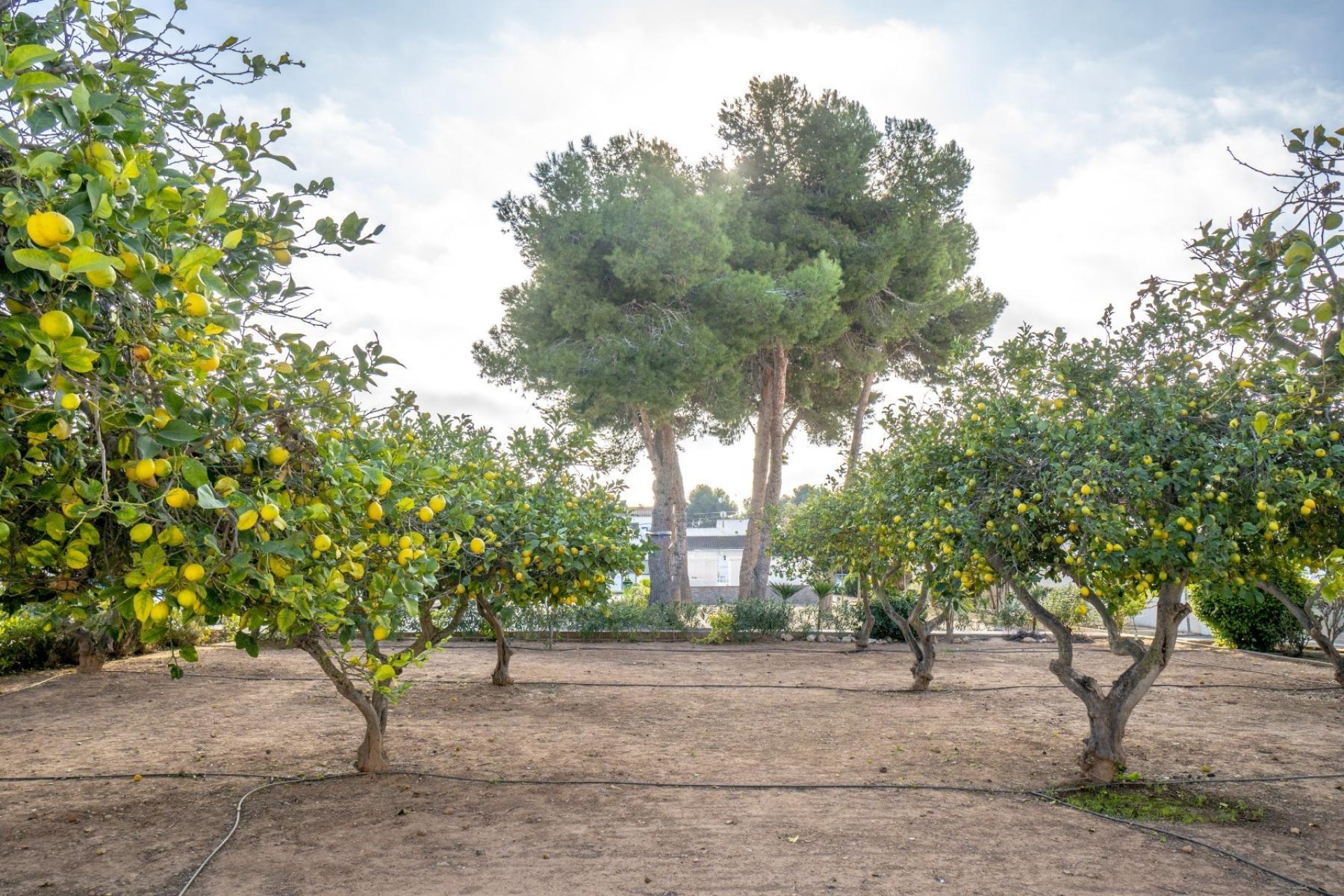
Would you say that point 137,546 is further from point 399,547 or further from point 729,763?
point 729,763

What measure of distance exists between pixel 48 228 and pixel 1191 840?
4766 millimetres

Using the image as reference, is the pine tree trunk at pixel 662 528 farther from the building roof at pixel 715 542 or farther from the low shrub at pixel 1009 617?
the building roof at pixel 715 542

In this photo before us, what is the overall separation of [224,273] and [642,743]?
4.60 m

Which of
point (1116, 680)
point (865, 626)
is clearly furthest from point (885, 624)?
point (1116, 680)

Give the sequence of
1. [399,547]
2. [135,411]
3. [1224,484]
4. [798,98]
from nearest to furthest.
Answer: [135,411]
[399,547]
[1224,484]
[798,98]

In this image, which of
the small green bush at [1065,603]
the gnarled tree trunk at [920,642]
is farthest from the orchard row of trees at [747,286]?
the small green bush at [1065,603]

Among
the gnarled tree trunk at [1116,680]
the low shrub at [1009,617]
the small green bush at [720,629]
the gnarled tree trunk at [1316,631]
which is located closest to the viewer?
the gnarled tree trunk at [1116,680]

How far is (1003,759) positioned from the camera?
561cm

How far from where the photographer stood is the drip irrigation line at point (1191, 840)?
3381 millimetres

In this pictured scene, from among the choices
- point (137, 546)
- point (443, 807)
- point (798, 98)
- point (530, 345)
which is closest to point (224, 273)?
point (137, 546)

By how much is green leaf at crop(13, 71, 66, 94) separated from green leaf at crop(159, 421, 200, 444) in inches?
23.7

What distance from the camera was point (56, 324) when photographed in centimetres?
134

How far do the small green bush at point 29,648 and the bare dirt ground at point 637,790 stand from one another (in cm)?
51

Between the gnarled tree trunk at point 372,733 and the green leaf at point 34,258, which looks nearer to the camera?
the green leaf at point 34,258
